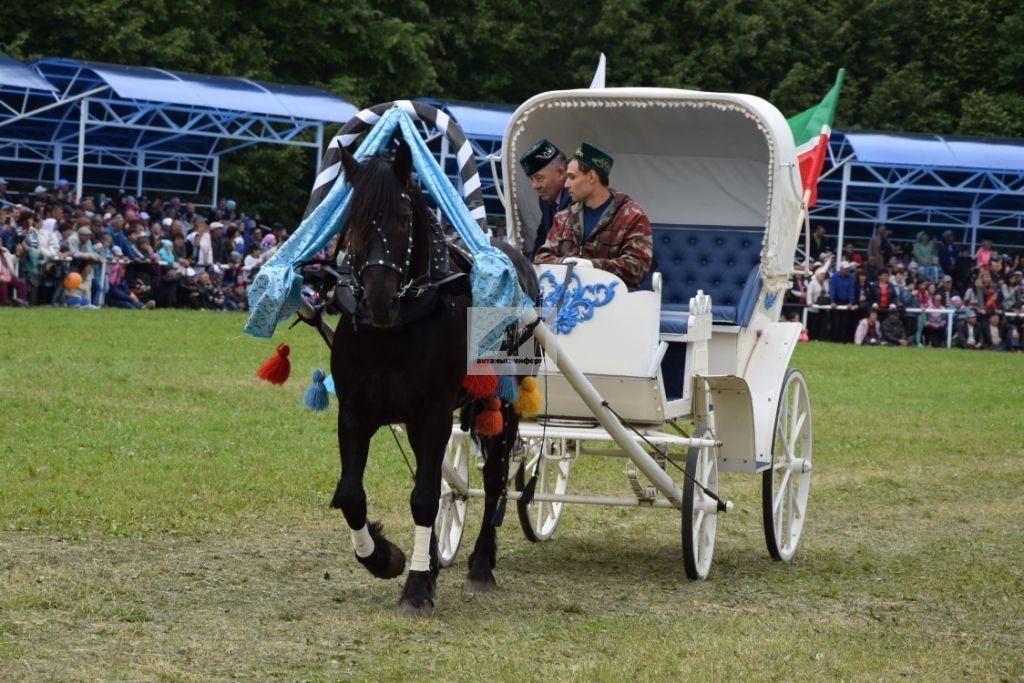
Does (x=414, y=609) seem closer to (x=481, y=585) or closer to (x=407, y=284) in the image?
(x=481, y=585)

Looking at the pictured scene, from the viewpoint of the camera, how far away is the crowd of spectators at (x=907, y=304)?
34656mm

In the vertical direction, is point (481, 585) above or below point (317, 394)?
below

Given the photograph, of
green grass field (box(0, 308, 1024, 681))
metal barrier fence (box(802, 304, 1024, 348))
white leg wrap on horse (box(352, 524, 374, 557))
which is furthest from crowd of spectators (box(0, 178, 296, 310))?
white leg wrap on horse (box(352, 524, 374, 557))

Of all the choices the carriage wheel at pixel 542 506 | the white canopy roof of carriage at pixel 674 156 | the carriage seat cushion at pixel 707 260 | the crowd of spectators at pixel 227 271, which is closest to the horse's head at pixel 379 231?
the carriage wheel at pixel 542 506

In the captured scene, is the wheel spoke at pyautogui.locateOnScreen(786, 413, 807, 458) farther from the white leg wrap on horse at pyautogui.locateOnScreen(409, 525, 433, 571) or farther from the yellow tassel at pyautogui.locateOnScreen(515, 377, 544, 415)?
the white leg wrap on horse at pyautogui.locateOnScreen(409, 525, 433, 571)

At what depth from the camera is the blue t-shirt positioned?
29.1ft

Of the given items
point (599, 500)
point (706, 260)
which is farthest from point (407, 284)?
point (706, 260)

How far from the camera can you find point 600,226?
28.9 feet

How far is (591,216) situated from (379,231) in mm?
2358

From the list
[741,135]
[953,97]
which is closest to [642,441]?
[741,135]

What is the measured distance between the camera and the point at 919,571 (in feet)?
29.5

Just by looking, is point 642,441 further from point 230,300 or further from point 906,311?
point 906,311

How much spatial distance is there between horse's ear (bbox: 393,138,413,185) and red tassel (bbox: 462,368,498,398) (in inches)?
39.1

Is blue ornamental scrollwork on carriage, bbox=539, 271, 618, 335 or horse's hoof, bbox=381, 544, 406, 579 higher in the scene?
blue ornamental scrollwork on carriage, bbox=539, 271, 618, 335
